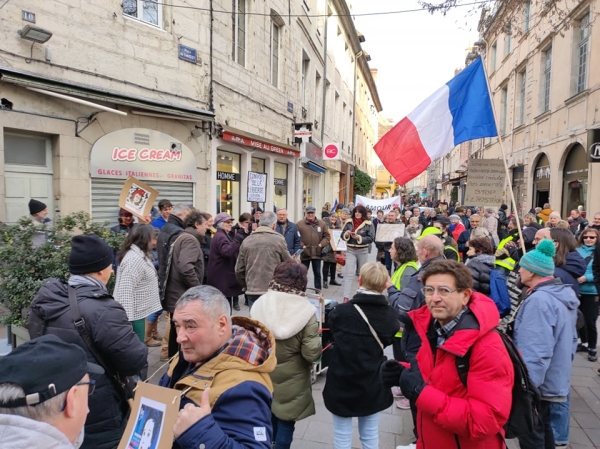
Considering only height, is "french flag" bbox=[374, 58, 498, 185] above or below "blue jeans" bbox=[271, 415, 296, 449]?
above

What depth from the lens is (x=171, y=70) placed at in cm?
927

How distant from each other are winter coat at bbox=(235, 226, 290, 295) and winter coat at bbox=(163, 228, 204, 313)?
0.63 meters

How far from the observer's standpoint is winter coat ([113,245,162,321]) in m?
4.20

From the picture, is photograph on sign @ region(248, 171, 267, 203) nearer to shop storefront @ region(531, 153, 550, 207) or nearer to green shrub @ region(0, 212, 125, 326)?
green shrub @ region(0, 212, 125, 326)

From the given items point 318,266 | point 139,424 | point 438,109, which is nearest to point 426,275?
point 139,424

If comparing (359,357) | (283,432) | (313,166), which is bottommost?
(283,432)

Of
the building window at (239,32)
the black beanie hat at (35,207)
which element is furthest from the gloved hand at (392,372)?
the building window at (239,32)

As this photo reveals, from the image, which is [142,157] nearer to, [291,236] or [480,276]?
[291,236]

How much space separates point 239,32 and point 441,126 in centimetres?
854

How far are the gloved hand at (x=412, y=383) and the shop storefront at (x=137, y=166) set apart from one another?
295 inches

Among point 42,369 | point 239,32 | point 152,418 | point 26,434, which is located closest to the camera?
point 26,434

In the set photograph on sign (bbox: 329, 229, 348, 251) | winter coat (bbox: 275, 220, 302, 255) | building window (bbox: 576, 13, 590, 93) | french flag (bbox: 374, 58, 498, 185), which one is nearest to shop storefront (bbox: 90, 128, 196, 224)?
winter coat (bbox: 275, 220, 302, 255)

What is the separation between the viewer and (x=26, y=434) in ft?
3.76

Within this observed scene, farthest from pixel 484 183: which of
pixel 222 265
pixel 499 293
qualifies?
pixel 222 265
